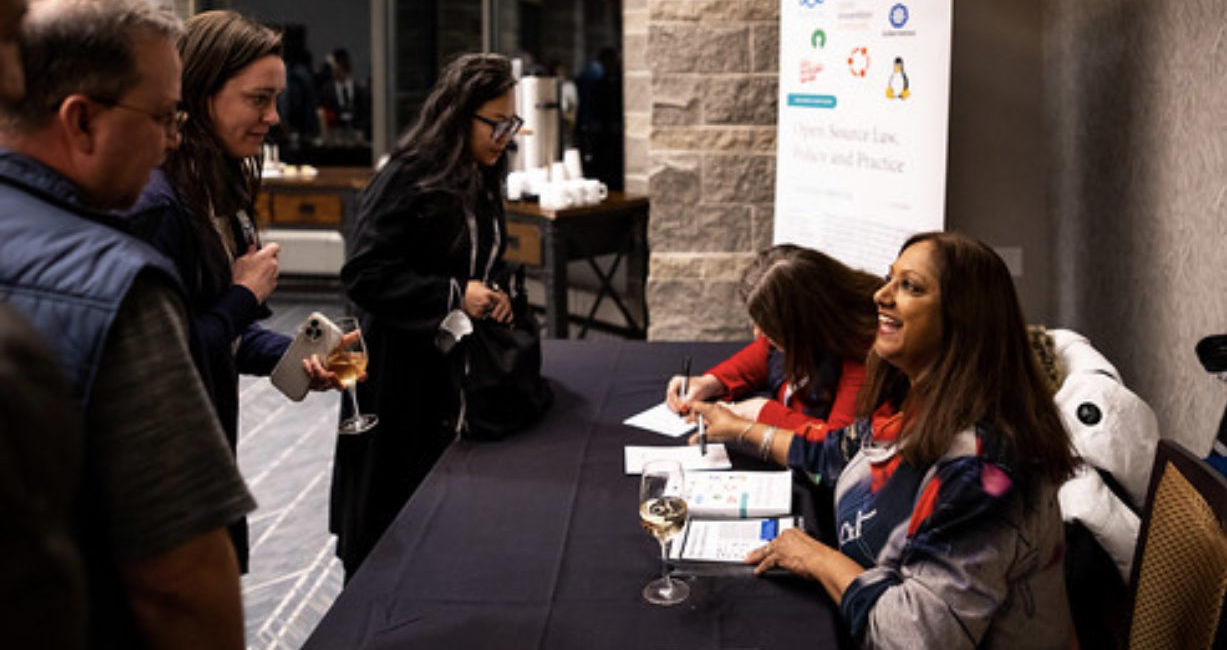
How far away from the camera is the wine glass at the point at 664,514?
5.26 ft

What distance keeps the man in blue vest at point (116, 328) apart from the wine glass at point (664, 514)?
696 millimetres

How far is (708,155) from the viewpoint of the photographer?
4.31 m

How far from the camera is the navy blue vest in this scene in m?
0.91

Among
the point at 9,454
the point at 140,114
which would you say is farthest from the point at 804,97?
the point at 9,454

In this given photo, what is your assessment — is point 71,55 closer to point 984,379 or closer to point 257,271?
point 257,271

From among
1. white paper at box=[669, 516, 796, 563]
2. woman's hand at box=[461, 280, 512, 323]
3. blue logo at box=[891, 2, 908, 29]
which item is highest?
blue logo at box=[891, 2, 908, 29]

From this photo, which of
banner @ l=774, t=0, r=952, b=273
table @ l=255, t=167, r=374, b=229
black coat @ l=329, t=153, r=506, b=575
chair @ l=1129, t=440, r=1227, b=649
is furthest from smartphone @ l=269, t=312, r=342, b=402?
table @ l=255, t=167, r=374, b=229

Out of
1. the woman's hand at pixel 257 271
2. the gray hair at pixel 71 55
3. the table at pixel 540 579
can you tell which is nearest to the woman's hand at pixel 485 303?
the table at pixel 540 579

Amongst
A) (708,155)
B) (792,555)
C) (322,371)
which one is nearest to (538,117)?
(708,155)

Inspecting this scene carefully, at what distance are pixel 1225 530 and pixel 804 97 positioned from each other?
8.65ft

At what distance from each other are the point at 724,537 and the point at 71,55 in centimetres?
119

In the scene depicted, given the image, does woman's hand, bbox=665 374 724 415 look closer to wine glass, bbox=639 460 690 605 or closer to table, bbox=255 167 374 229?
wine glass, bbox=639 460 690 605

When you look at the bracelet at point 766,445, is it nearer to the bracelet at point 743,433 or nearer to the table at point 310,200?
the bracelet at point 743,433

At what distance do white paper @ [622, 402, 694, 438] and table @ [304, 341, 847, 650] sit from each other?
52 mm
